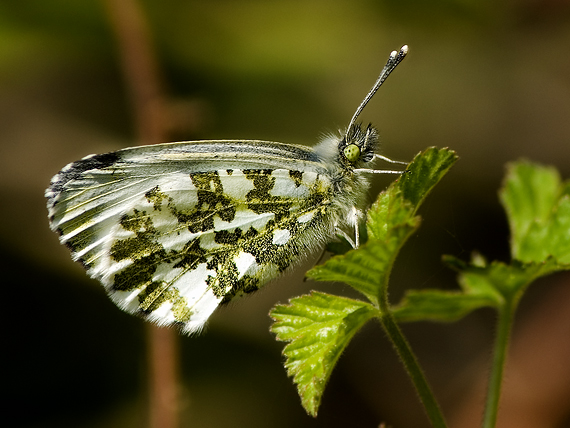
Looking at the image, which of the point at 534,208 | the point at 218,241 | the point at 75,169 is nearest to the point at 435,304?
the point at 534,208

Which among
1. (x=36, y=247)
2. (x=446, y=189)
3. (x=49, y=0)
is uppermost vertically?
(x=49, y=0)

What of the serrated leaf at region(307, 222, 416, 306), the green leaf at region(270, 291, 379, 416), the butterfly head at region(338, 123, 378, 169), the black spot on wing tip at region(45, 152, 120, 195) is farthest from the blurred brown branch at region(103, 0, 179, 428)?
Answer: the serrated leaf at region(307, 222, 416, 306)

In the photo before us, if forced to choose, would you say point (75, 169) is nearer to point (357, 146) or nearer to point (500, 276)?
point (357, 146)

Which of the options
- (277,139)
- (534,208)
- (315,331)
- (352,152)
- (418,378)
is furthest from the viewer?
(277,139)

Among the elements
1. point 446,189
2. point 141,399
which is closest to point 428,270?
point 446,189

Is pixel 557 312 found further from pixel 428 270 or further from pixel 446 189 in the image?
pixel 446 189

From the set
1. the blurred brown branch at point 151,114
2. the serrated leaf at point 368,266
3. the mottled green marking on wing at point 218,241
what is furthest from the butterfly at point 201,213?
the blurred brown branch at point 151,114

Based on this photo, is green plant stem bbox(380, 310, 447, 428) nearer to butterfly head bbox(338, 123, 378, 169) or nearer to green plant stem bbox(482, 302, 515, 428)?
green plant stem bbox(482, 302, 515, 428)
